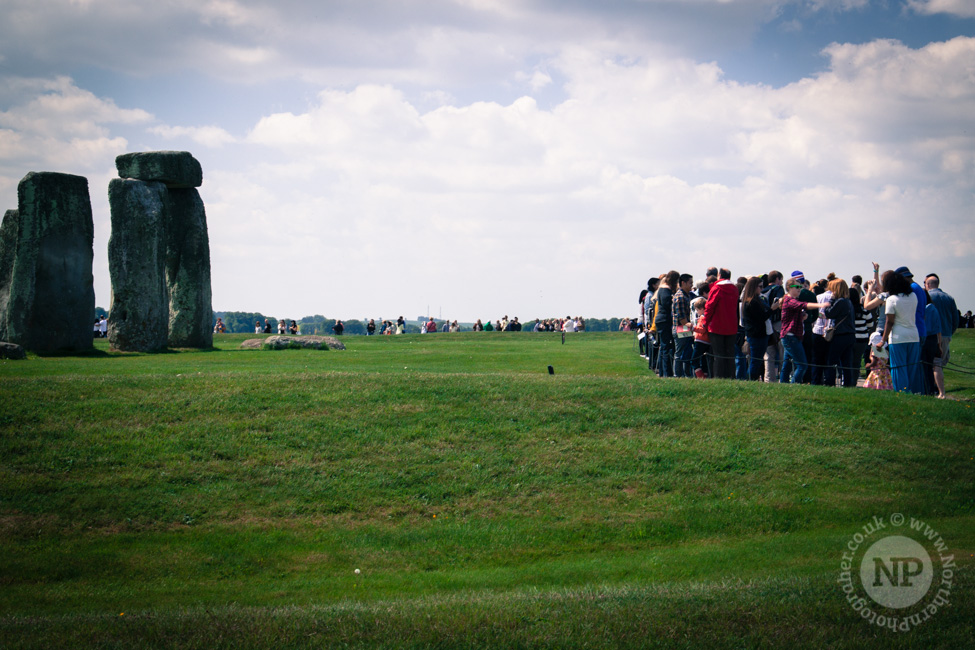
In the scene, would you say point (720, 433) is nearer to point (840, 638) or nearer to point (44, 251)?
point (840, 638)

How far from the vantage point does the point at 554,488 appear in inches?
446

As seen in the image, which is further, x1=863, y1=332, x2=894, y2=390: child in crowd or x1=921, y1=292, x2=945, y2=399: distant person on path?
x1=863, y1=332, x2=894, y2=390: child in crowd

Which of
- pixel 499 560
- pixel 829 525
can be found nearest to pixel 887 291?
pixel 829 525

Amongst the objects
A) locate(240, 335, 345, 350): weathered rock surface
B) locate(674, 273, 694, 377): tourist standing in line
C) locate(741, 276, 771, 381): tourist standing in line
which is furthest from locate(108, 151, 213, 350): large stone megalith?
locate(741, 276, 771, 381): tourist standing in line

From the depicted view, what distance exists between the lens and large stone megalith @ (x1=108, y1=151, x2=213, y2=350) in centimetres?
2511

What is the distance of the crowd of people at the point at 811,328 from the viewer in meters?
15.1

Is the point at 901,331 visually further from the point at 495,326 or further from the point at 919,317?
the point at 495,326

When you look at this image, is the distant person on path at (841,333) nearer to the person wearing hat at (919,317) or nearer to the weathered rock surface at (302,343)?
the person wearing hat at (919,317)

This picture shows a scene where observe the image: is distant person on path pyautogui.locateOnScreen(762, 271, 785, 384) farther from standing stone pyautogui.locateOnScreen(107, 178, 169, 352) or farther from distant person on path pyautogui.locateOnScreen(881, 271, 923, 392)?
standing stone pyautogui.locateOnScreen(107, 178, 169, 352)

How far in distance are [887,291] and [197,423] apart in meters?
12.6

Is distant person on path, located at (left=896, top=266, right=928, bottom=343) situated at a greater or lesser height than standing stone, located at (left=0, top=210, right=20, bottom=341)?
lesser

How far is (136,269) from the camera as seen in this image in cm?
2523

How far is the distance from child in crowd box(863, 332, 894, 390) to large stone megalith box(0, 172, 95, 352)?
22.0m

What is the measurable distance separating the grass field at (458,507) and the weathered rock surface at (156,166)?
14.6 metres
